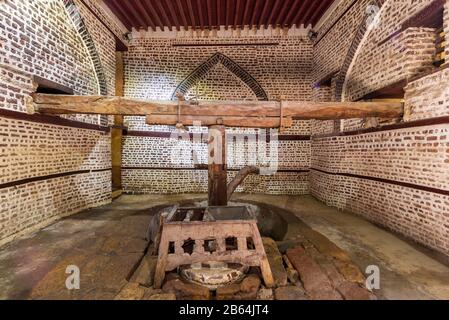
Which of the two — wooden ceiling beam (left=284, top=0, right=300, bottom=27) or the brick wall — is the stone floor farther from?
wooden ceiling beam (left=284, top=0, right=300, bottom=27)

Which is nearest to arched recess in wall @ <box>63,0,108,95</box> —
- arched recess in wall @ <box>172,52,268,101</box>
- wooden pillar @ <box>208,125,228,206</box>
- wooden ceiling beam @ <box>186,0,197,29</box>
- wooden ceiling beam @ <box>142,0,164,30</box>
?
wooden ceiling beam @ <box>142,0,164,30</box>

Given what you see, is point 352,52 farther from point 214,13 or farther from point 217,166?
point 217,166

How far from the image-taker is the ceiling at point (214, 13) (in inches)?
286

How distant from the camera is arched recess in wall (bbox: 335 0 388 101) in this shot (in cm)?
591

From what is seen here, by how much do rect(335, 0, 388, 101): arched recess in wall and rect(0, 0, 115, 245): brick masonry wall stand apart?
704cm

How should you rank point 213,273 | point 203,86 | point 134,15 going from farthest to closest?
point 203,86 < point 134,15 < point 213,273

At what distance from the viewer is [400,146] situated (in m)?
4.86

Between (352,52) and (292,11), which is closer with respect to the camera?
(352,52)

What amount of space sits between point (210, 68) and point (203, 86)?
720 mm

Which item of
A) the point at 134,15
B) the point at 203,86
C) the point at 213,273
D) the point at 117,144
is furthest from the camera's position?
the point at 203,86

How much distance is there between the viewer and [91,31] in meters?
6.79

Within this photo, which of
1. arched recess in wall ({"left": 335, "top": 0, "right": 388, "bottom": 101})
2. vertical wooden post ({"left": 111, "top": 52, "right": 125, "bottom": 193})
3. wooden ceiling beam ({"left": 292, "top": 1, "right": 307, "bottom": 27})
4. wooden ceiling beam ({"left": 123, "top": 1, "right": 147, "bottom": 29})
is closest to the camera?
arched recess in wall ({"left": 335, "top": 0, "right": 388, "bottom": 101})

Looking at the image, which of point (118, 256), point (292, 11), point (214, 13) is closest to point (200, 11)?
point (214, 13)

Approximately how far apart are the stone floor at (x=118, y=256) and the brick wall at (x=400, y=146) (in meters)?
0.44
